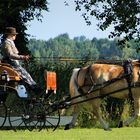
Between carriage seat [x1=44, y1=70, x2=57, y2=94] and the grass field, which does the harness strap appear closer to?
the grass field

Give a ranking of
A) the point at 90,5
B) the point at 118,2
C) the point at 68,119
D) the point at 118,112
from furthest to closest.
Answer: the point at 90,5
the point at 118,2
the point at 118,112
the point at 68,119

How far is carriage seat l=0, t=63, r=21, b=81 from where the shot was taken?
45.2 ft

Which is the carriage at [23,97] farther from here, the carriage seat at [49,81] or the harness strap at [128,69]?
the harness strap at [128,69]

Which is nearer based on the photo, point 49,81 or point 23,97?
point 23,97

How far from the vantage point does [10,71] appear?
1383 cm

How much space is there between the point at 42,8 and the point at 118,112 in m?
17.8

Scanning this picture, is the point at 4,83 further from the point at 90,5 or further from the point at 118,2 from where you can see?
the point at 90,5

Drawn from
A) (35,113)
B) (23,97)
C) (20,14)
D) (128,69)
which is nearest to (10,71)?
(23,97)

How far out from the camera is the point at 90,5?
117ft

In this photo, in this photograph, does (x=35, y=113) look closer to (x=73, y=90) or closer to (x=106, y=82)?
(x=106, y=82)

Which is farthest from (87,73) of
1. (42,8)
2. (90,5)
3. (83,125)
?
(42,8)

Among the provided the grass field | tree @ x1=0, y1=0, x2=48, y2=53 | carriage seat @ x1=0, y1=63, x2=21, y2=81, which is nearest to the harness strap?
the grass field

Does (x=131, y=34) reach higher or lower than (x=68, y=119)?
higher

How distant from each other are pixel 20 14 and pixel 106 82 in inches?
910
